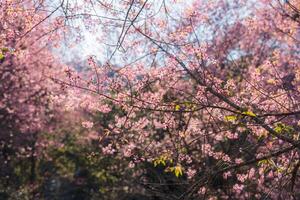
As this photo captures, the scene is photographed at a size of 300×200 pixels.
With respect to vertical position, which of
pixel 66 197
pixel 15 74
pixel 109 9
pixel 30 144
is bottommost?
pixel 109 9

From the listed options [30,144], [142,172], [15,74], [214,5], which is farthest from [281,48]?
[30,144]

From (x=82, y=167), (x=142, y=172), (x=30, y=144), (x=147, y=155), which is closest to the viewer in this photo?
(x=147, y=155)

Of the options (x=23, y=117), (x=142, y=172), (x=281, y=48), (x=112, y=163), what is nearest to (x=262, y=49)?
(x=281, y=48)

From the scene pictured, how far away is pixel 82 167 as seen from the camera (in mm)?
23750

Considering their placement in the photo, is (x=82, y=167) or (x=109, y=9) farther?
(x=82, y=167)

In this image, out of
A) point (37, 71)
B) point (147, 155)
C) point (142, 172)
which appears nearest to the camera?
point (147, 155)

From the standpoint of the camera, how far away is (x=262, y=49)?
16141 millimetres

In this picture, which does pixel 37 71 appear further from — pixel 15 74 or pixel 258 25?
pixel 258 25

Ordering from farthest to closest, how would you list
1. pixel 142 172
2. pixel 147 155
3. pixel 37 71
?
pixel 37 71 < pixel 142 172 < pixel 147 155

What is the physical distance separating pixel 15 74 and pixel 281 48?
990 centimetres

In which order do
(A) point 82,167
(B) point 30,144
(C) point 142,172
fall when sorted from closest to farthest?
(C) point 142,172
(B) point 30,144
(A) point 82,167

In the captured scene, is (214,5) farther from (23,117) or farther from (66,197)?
(66,197)

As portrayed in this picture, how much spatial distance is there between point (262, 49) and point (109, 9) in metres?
10.1

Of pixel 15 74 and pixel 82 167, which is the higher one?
pixel 15 74
